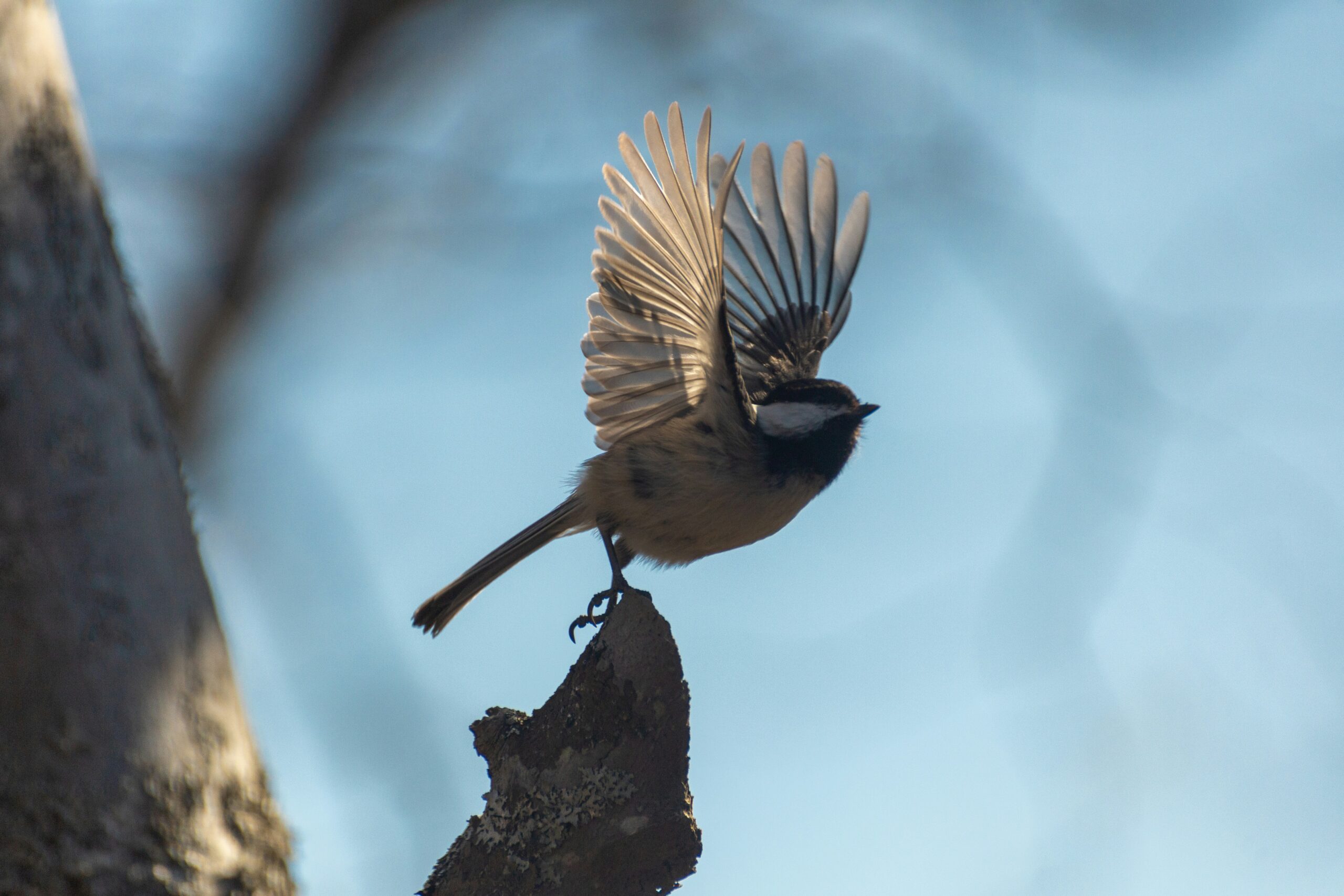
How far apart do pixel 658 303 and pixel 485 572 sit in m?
1.11

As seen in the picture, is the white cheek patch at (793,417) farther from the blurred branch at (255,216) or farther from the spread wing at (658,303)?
the blurred branch at (255,216)

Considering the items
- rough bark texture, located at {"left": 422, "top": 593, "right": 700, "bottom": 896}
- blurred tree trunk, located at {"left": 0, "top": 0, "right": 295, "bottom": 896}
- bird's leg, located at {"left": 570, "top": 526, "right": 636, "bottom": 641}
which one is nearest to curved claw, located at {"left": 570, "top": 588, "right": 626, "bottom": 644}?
bird's leg, located at {"left": 570, "top": 526, "right": 636, "bottom": 641}

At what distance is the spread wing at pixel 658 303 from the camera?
9.14 ft

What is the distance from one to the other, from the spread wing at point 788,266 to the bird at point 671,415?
43 cm

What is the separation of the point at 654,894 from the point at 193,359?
264cm

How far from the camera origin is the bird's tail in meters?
3.43

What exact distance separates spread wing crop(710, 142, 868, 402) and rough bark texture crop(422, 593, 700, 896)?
214 centimetres

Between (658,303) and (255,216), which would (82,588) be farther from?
(255,216)

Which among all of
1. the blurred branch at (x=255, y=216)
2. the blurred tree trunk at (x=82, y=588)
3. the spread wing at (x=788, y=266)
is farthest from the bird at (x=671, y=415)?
the blurred tree trunk at (x=82, y=588)

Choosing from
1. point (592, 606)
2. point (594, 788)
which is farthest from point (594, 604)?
point (594, 788)

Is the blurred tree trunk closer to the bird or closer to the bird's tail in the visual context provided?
the bird

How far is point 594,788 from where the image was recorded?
171 cm

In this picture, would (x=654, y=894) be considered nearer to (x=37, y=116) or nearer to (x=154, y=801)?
(x=154, y=801)

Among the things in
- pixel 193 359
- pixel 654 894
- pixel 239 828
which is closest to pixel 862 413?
pixel 654 894
